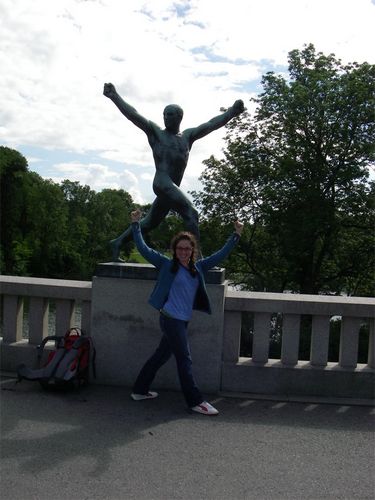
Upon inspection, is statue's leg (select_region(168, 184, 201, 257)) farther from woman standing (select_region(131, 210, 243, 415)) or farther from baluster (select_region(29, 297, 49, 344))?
baluster (select_region(29, 297, 49, 344))

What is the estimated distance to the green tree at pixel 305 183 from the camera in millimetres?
20891

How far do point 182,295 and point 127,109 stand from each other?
204 cm

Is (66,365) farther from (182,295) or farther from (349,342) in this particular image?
(349,342)

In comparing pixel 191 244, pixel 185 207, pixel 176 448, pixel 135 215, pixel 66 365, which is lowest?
pixel 176 448

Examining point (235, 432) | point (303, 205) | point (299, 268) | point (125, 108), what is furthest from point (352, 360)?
point (299, 268)

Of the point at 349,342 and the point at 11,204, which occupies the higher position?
the point at 11,204

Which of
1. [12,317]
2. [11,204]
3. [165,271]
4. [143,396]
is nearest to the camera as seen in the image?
[165,271]

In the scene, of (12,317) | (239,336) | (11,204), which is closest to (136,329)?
(239,336)

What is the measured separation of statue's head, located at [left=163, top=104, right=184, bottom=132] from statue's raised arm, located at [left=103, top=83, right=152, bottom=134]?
0.19 m

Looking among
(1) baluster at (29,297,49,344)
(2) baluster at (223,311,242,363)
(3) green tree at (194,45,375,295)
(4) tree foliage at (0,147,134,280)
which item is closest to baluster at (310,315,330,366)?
(2) baluster at (223,311,242,363)

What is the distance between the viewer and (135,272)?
5.24m

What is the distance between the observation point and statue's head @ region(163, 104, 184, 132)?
5.18 m

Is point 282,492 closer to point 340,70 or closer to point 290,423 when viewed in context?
point 290,423

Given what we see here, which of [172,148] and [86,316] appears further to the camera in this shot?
[86,316]
